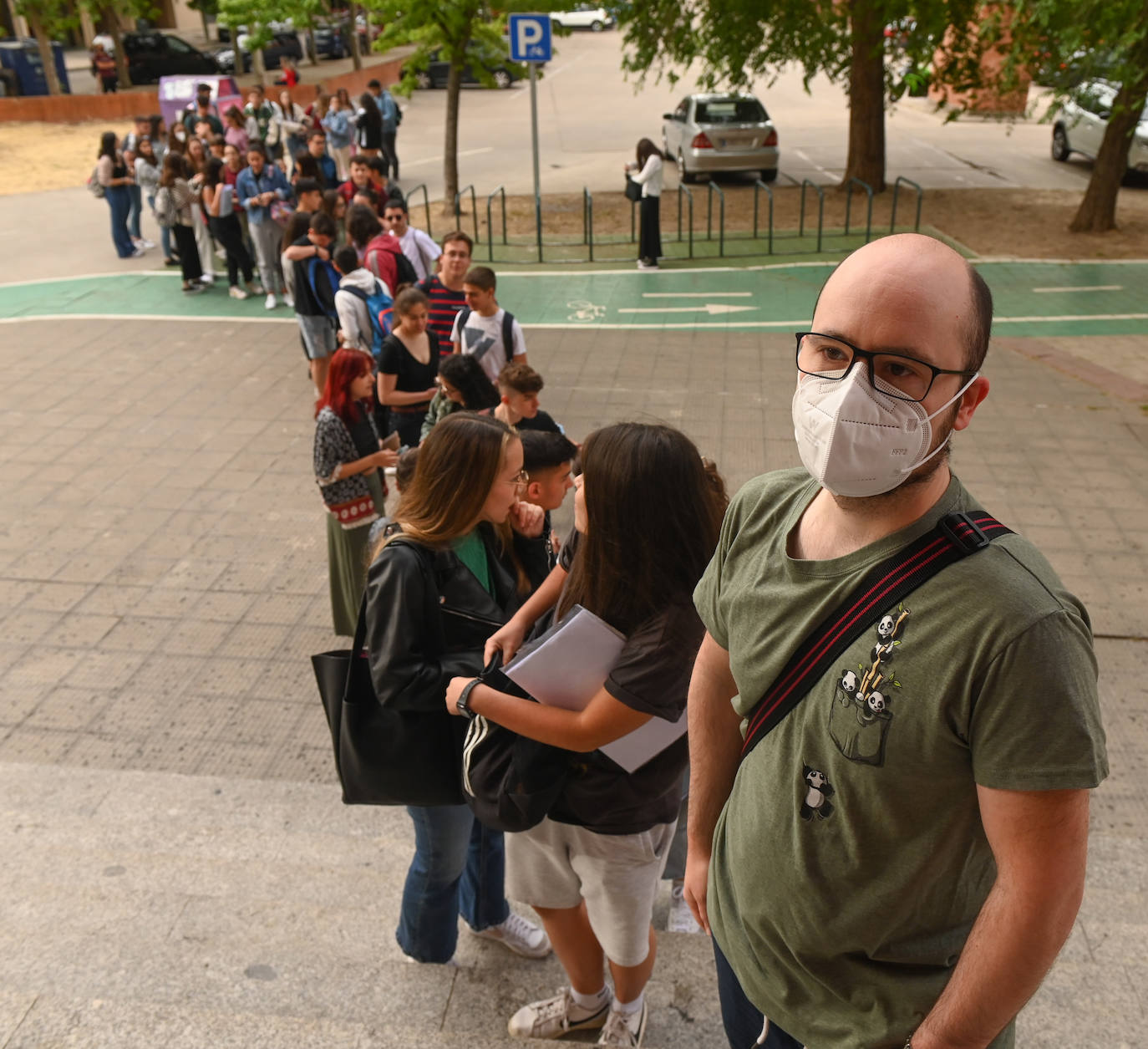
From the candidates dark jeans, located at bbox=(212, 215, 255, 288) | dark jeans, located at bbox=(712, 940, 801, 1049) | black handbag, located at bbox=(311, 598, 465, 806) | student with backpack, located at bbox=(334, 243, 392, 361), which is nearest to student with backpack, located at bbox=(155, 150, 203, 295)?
dark jeans, located at bbox=(212, 215, 255, 288)

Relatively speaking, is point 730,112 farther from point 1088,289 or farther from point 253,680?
point 253,680

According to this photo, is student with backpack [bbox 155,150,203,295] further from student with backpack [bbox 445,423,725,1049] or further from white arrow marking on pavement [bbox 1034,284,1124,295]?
student with backpack [bbox 445,423,725,1049]

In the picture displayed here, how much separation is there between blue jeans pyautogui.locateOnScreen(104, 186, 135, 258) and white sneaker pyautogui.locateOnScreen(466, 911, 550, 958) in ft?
43.7

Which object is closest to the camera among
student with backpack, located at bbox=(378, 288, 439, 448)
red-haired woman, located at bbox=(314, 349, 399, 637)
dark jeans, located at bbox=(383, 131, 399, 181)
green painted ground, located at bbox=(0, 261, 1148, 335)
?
red-haired woman, located at bbox=(314, 349, 399, 637)

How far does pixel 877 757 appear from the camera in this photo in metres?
1.59

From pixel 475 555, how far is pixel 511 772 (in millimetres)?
690

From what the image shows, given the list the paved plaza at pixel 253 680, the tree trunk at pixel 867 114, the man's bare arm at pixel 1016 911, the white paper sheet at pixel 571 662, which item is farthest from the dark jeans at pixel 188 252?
the man's bare arm at pixel 1016 911

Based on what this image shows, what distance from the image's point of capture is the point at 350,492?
5.27 m

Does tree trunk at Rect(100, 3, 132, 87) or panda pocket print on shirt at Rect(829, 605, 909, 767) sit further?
tree trunk at Rect(100, 3, 132, 87)

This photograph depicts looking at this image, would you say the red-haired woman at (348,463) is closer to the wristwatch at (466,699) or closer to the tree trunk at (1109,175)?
the wristwatch at (466,699)

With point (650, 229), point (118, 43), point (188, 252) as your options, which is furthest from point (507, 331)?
point (118, 43)

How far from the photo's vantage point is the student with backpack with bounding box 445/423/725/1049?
98.0 inches

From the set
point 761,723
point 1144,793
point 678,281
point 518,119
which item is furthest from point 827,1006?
point 518,119

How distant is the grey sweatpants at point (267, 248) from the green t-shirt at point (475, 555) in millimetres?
10319
